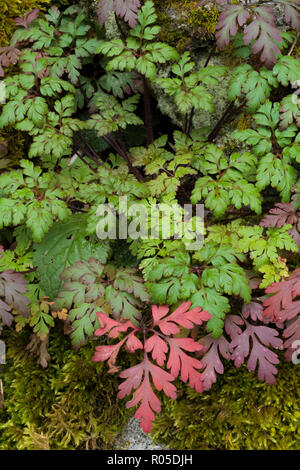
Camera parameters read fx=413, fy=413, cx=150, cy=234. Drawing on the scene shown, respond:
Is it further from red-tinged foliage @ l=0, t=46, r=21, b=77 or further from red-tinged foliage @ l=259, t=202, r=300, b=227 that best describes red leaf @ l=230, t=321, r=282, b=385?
red-tinged foliage @ l=0, t=46, r=21, b=77

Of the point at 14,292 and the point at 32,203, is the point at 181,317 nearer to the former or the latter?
the point at 14,292

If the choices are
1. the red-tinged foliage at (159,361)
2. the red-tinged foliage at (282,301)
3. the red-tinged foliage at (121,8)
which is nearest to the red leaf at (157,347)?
the red-tinged foliage at (159,361)

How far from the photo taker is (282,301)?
1.78 m

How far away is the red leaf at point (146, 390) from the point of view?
5.36 feet

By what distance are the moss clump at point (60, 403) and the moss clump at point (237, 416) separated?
0.29 meters

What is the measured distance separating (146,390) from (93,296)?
1.49 ft

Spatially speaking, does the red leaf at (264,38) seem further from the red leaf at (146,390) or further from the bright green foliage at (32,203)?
the red leaf at (146,390)

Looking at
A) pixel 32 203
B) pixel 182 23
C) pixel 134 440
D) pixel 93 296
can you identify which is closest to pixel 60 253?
pixel 32 203

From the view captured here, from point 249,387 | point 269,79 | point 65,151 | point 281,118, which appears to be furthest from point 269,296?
point 65,151

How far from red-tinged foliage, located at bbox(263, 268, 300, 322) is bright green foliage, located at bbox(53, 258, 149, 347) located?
1.76 ft

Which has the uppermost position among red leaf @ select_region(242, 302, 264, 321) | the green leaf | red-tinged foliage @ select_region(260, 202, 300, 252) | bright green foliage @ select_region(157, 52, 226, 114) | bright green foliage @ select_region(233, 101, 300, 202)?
bright green foliage @ select_region(157, 52, 226, 114)

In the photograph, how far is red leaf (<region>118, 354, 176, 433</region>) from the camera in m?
1.63

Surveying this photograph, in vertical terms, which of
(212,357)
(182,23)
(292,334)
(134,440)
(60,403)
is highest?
(182,23)

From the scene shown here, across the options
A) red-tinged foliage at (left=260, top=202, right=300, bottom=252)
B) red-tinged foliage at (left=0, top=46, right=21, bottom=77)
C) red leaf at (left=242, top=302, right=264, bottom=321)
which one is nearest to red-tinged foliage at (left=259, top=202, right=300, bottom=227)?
red-tinged foliage at (left=260, top=202, right=300, bottom=252)
